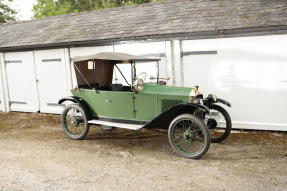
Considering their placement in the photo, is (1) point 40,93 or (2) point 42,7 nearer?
(1) point 40,93

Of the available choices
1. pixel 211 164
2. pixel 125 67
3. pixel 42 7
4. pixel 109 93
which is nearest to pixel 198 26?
pixel 125 67

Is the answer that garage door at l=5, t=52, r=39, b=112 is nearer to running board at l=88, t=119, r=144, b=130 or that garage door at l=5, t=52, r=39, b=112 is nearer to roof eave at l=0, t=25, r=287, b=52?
roof eave at l=0, t=25, r=287, b=52

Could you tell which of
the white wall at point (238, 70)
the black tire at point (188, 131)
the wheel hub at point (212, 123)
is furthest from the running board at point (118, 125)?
the white wall at point (238, 70)

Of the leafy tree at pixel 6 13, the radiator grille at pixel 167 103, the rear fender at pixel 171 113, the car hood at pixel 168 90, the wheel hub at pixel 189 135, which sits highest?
the leafy tree at pixel 6 13

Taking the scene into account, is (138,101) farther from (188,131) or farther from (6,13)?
(6,13)

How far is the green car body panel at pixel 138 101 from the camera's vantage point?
611 cm

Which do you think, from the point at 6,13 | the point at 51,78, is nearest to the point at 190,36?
the point at 51,78

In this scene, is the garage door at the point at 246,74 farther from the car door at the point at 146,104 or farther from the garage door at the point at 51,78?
the garage door at the point at 51,78

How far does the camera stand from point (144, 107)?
20.7 ft

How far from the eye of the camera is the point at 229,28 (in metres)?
7.47

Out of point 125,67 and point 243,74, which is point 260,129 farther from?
point 125,67

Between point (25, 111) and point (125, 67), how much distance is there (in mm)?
4879

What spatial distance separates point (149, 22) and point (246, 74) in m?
3.49

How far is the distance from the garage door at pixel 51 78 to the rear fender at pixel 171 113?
5.33m
